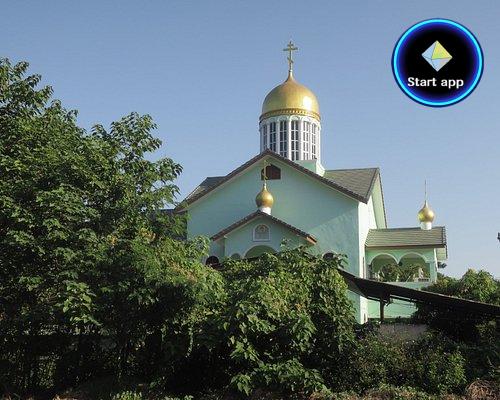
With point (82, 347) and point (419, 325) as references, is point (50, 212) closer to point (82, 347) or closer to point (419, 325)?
point (82, 347)

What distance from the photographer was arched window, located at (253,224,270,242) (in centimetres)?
2355

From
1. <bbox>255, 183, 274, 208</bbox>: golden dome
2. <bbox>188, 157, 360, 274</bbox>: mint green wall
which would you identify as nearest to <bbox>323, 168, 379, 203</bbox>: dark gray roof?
<bbox>188, 157, 360, 274</bbox>: mint green wall

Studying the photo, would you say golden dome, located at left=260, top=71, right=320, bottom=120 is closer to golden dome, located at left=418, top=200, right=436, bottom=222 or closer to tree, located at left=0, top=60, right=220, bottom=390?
golden dome, located at left=418, top=200, right=436, bottom=222

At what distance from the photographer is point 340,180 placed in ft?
92.2

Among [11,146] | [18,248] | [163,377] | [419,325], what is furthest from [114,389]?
[419,325]

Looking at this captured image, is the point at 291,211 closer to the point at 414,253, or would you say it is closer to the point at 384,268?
the point at 384,268

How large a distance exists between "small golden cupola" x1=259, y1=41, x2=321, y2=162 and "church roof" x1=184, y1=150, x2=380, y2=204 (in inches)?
71.3

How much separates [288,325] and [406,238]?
17519 mm

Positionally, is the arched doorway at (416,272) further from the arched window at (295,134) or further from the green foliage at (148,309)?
the green foliage at (148,309)

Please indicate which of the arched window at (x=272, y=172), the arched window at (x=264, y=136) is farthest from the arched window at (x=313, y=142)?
the arched window at (x=272, y=172)

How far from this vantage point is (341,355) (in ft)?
31.2

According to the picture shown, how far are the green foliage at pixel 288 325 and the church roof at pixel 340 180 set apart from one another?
14.6 meters

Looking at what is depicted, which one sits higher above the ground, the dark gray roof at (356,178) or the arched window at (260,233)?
the dark gray roof at (356,178)

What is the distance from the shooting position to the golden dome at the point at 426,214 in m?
32.8
